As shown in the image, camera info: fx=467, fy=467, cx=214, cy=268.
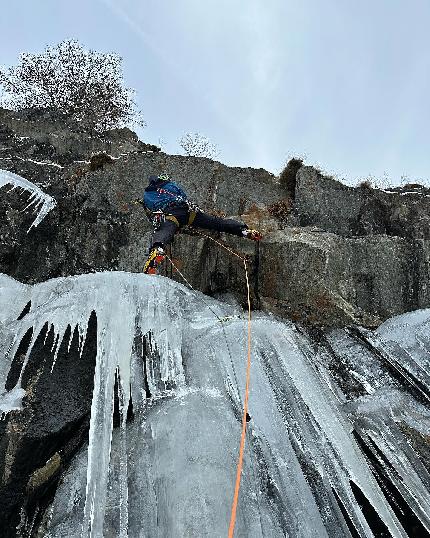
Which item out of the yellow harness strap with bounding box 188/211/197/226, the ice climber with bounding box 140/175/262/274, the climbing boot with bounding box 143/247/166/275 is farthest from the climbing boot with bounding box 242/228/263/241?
the climbing boot with bounding box 143/247/166/275

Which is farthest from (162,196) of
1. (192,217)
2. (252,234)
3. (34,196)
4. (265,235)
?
(34,196)

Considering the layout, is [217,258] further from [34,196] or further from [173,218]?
[34,196]

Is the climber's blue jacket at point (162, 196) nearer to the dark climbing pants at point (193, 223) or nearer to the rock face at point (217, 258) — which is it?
the dark climbing pants at point (193, 223)

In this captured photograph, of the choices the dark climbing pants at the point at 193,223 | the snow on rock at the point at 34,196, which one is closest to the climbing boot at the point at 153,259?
the dark climbing pants at the point at 193,223

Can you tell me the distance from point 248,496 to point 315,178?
5.79 metres

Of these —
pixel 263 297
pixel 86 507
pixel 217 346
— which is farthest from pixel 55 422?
pixel 263 297

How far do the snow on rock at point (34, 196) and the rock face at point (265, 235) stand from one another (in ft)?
0.46

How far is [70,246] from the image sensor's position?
22.4ft

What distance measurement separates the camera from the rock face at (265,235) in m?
6.13

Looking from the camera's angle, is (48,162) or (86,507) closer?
(86,507)

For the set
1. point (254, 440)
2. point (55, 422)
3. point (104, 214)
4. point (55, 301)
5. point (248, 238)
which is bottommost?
point (254, 440)

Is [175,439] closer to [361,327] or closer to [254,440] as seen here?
[254,440]

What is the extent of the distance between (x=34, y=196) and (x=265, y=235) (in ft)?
11.9

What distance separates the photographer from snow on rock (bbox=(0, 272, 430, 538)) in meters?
3.40
